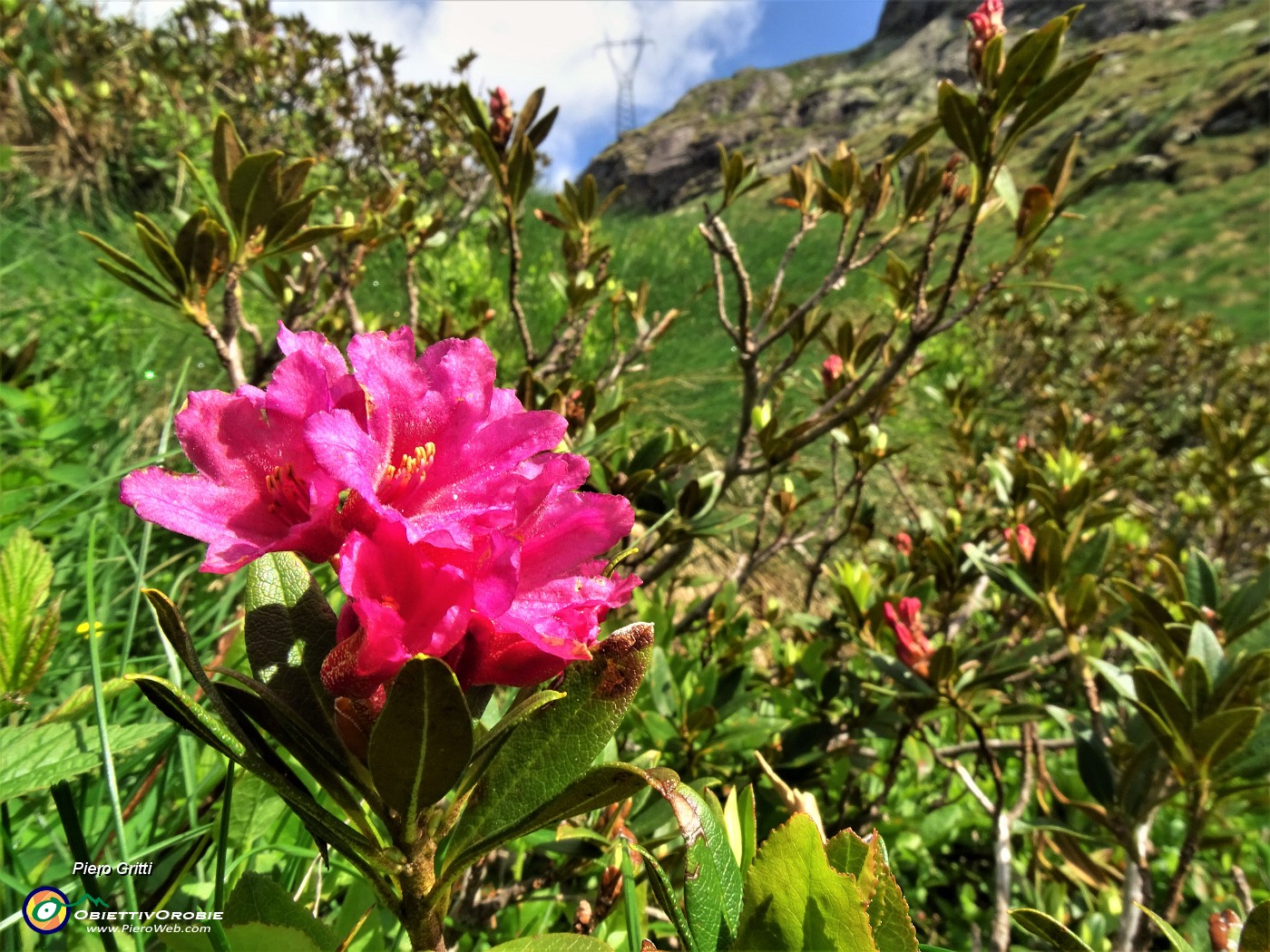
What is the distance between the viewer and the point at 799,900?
405 mm

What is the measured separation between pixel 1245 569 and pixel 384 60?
4.81 m

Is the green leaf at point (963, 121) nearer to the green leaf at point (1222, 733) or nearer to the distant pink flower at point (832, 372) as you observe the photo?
the distant pink flower at point (832, 372)

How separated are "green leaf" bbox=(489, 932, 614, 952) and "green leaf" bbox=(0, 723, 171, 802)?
1.33 feet

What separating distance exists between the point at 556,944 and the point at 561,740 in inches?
4.4

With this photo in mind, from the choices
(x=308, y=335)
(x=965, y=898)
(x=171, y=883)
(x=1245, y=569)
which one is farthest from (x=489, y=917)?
(x=1245, y=569)

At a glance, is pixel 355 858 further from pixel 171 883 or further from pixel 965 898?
pixel 965 898

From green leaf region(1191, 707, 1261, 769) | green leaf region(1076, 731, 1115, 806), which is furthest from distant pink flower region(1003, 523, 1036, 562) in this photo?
green leaf region(1191, 707, 1261, 769)

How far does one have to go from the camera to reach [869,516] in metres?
2.07

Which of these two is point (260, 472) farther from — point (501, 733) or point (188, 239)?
point (188, 239)

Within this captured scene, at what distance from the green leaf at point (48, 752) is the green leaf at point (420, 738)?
0.37 metres

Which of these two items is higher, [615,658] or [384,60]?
[384,60]

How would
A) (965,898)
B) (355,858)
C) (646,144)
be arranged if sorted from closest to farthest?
(355,858)
(965,898)
(646,144)

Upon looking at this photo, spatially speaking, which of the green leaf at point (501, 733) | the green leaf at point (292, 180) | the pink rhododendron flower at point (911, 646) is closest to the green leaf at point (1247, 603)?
the pink rhododendron flower at point (911, 646)

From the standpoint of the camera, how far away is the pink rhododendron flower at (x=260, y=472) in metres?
0.44
